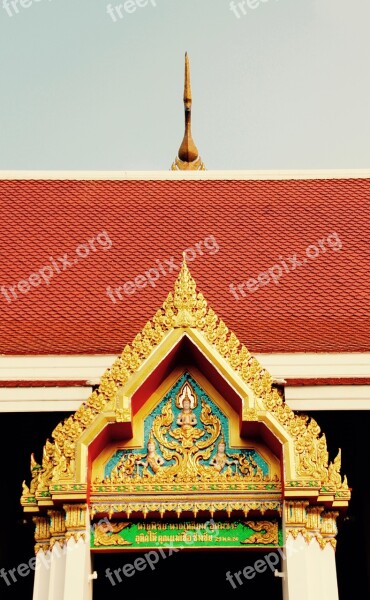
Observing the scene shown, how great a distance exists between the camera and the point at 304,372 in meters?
9.45

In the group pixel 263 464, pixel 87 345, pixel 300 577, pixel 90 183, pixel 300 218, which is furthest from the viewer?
pixel 90 183

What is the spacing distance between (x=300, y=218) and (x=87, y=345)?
3.30m

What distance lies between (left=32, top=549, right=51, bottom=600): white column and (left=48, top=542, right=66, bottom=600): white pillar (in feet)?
0.19

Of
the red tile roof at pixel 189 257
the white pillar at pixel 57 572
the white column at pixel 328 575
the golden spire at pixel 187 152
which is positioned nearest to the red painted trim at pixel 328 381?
the red tile roof at pixel 189 257

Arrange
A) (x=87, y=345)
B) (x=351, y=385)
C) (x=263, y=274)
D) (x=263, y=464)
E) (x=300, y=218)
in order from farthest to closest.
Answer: (x=300, y=218) → (x=263, y=274) → (x=87, y=345) → (x=351, y=385) → (x=263, y=464)

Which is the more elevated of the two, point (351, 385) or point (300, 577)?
point (351, 385)

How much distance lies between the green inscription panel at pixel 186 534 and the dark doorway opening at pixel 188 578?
1505mm

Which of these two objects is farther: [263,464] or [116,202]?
[116,202]

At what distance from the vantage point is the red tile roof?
400 inches

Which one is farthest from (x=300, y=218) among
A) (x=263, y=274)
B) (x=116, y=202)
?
(x=116, y=202)

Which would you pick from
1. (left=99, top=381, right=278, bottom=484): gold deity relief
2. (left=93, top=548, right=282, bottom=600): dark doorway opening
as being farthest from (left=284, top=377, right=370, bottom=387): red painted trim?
(left=93, top=548, right=282, bottom=600): dark doorway opening

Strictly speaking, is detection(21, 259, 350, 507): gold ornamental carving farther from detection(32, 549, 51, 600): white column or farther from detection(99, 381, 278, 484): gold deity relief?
detection(32, 549, 51, 600): white column

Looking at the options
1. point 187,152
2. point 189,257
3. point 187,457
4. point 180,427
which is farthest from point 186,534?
point 187,152

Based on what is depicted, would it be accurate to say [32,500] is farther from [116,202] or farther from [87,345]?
[116,202]
